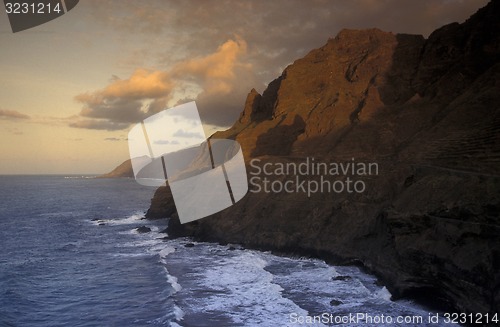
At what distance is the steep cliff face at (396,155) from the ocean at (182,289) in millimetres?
2734

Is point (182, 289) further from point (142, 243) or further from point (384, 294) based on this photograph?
point (142, 243)

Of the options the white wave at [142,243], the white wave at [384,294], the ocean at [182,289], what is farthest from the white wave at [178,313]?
the white wave at [142,243]

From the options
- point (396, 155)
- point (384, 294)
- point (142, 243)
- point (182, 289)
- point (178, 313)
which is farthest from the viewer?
point (142, 243)

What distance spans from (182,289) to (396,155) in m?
27.5

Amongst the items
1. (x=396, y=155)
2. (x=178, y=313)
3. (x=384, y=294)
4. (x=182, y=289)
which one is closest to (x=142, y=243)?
(x=182, y=289)

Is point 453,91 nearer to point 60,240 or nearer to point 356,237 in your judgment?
point 356,237

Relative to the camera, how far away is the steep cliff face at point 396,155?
21391 mm

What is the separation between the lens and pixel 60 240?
50.2m

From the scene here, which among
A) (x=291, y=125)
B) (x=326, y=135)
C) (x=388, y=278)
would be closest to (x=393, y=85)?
(x=326, y=135)

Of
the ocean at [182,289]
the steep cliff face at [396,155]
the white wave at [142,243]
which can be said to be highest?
the steep cliff face at [396,155]

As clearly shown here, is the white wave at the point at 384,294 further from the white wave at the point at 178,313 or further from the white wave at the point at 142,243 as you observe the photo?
the white wave at the point at 142,243

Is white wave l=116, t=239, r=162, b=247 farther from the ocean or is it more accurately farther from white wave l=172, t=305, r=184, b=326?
white wave l=172, t=305, r=184, b=326

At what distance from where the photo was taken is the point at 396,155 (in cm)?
4100

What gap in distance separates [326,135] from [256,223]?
19.0m
